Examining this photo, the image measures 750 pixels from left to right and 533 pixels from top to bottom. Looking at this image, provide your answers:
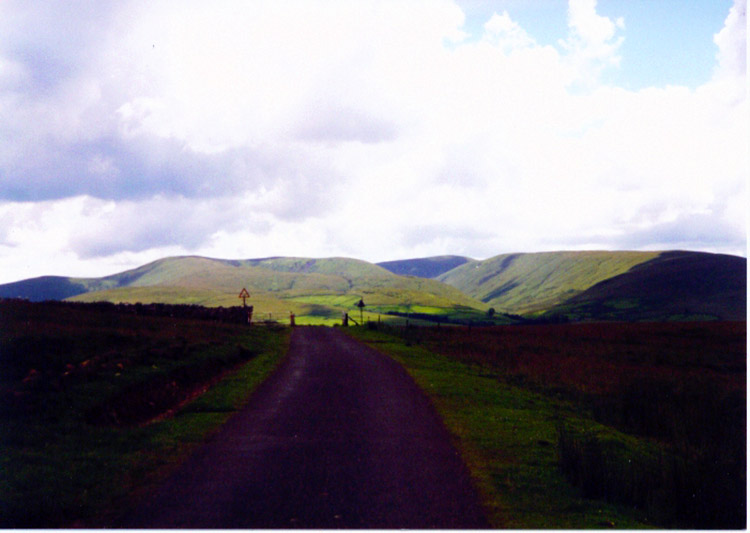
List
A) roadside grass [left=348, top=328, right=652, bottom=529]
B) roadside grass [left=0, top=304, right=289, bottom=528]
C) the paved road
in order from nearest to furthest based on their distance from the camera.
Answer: the paved road < roadside grass [left=0, top=304, right=289, bottom=528] < roadside grass [left=348, top=328, right=652, bottom=529]

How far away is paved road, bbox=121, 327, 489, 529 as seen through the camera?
7.37 meters

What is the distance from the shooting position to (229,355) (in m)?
26.5

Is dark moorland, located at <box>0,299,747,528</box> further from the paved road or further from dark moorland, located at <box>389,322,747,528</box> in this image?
the paved road

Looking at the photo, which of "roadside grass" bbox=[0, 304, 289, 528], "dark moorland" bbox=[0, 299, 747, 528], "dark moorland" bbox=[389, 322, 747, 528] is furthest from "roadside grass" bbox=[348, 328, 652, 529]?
"roadside grass" bbox=[0, 304, 289, 528]

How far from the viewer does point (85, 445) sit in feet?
36.2

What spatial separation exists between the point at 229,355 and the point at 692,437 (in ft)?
62.0

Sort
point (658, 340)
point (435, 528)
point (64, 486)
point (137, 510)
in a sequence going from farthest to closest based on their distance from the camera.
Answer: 1. point (658, 340)
2. point (64, 486)
3. point (137, 510)
4. point (435, 528)

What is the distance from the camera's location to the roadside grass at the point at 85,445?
7.80m

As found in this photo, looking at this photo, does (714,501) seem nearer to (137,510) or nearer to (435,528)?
(435,528)

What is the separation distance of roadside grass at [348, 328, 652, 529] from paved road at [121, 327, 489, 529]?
1.56ft

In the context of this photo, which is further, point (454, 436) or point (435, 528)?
point (454, 436)

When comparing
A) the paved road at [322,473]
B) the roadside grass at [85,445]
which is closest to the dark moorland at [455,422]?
the roadside grass at [85,445]


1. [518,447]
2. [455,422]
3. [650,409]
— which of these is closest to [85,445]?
[455,422]

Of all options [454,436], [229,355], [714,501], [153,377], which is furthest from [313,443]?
[229,355]
